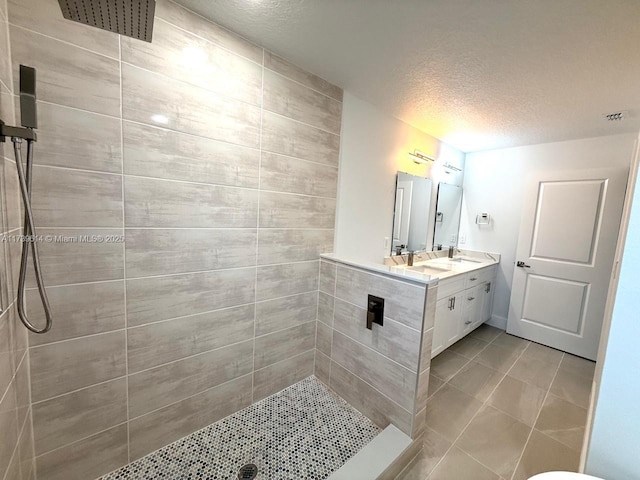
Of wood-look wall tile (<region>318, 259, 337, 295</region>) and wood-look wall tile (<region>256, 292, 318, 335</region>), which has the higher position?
wood-look wall tile (<region>318, 259, 337, 295</region>)

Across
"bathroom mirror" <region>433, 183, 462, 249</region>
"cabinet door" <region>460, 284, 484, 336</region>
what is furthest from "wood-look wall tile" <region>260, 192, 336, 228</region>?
"bathroom mirror" <region>433, 183, 462, 249</region>

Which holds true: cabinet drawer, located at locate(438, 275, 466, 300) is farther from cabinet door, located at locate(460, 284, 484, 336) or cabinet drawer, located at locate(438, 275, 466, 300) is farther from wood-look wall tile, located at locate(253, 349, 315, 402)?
wood-look wall tile, located at locate(253, 349, 315, 402)

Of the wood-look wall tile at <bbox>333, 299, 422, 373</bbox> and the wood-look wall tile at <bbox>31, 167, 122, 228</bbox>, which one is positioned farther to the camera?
the wood-look wall tile at <bbox>333, 299, 422, 373</bbox>

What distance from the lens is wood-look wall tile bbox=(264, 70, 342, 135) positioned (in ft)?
5.11

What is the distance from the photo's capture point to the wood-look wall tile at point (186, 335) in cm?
127

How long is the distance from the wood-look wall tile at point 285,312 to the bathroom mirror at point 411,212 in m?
1.11

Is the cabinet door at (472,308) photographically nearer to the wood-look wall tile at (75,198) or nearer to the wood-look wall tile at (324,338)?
the wood-look wall tile at (324,338)

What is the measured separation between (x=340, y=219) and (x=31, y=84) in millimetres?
1723

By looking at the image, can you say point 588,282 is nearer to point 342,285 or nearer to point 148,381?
point 342,285

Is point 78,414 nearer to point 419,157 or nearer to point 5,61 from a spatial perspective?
point 5,61

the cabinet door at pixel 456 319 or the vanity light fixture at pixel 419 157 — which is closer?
the cabinet door at pixel 456 319

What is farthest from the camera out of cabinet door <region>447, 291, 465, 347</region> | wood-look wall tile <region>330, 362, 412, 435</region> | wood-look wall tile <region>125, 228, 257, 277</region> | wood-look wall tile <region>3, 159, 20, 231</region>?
cabinet door <region>447, 291, 465, 347</region>

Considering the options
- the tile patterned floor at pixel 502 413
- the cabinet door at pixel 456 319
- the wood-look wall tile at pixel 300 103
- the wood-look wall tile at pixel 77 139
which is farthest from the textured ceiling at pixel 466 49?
the tile patterned floor at pixel 502 413

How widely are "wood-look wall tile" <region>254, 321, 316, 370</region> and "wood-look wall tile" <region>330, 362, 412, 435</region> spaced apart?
27 centimetres
